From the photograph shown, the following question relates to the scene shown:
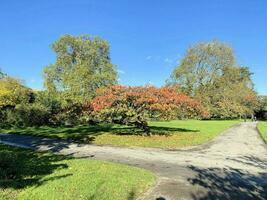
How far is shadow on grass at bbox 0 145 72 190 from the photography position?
805cm

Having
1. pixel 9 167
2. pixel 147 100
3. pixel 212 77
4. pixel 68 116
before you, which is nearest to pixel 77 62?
pixel 68 116

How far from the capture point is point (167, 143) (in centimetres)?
1761

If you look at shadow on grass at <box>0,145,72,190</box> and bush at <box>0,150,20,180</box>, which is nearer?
shadow on grass at <box>0,145,72,190</box>

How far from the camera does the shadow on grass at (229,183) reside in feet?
25.1

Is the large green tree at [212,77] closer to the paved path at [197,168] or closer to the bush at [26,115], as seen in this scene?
the bush at [26,115]

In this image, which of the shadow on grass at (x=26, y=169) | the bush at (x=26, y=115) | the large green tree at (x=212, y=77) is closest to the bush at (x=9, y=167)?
the shadow on grass at (x=26, y=169)

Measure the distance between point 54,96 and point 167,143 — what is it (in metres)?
20.8

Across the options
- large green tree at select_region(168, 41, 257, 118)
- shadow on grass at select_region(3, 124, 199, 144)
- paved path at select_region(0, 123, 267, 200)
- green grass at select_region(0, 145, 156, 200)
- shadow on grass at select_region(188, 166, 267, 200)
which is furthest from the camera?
large green tree at select_region(168, 41, 257, 118)

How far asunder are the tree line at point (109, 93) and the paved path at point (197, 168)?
17.2 ft

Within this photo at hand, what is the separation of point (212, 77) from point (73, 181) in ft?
187

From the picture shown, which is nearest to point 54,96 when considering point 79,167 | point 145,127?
point 145,127

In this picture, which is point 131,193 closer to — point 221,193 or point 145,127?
point 221,193

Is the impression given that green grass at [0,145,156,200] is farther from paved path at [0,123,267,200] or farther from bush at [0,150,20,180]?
paved path at [0,123,267,200]

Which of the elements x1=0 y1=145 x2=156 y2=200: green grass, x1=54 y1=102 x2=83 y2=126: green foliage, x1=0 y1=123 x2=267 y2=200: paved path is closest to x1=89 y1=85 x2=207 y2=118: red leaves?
x1=0 y1=123 x2=267 y2=200: paved path
